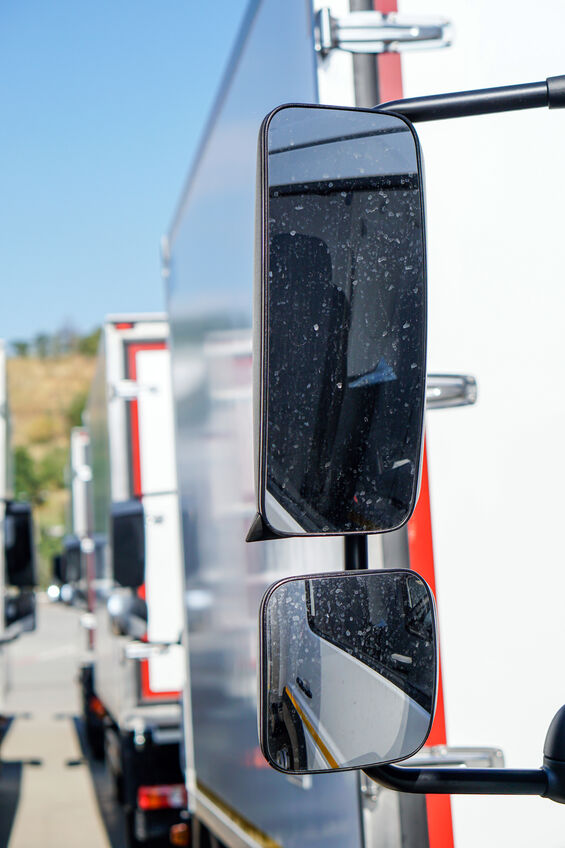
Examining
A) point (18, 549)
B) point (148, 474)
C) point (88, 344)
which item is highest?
point (88, 344)

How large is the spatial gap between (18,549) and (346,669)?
5.83 metres

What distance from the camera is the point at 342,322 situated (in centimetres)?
120

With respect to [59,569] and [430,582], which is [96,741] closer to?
[59,569]

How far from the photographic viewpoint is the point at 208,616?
3.80 metres

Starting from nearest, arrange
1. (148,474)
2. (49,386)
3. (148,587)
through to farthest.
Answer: (148,587) < (148,474) < (49,386)

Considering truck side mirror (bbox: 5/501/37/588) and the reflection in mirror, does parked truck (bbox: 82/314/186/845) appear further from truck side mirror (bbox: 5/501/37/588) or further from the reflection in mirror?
the reflection in mirror

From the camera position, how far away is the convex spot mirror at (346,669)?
1.25 m

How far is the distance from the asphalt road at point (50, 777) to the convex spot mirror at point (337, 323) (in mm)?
6812

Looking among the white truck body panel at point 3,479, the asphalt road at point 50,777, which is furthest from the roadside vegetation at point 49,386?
the white truck body panel at point 3,479

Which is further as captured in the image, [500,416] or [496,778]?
[500,416]

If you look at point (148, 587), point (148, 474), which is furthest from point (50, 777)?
point (148, 474)

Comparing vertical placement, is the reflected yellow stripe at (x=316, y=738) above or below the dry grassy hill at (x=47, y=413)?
below

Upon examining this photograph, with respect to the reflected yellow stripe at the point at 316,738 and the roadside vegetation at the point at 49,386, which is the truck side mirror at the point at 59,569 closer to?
the reflected yellow stripe at the point at 316,738

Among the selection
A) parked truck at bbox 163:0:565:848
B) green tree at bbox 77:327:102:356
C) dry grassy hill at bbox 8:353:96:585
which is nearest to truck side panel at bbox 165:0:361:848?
parked truck at bbox 163:0:565:848
